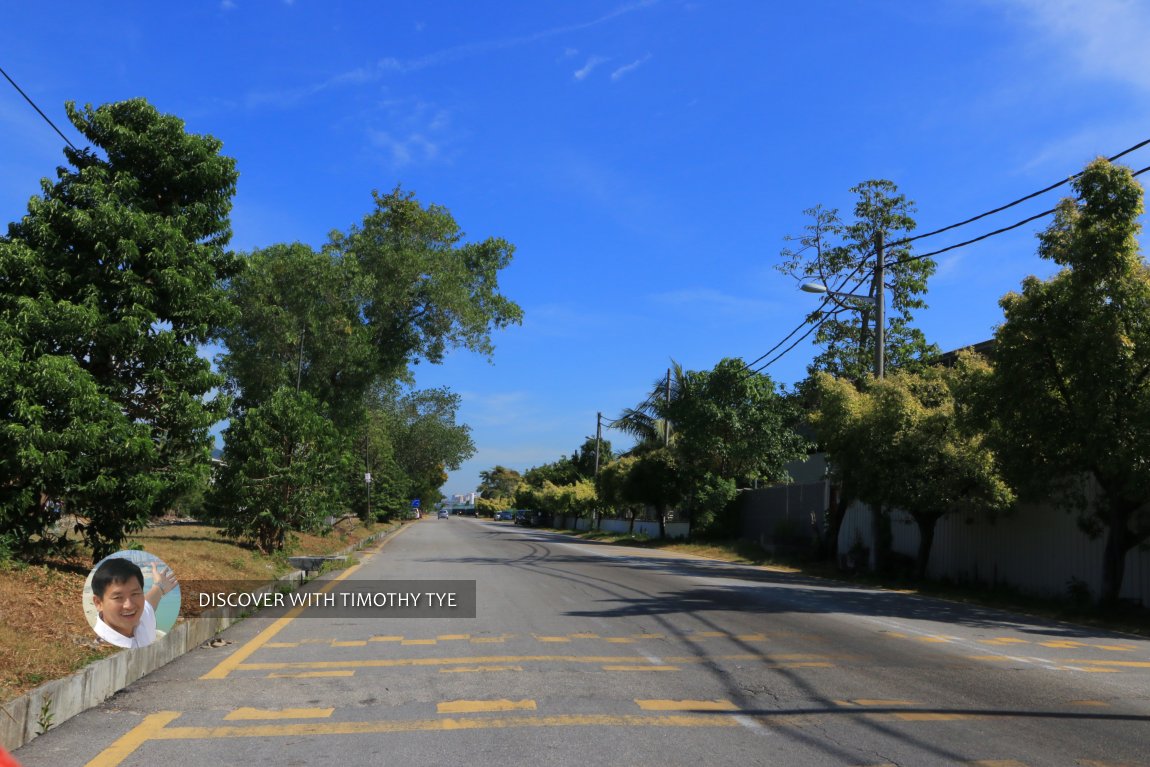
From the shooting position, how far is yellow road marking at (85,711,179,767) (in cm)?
517

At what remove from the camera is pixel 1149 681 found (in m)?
8.29

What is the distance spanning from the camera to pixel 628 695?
23.4 ft

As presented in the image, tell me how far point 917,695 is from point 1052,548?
1233 centimetres

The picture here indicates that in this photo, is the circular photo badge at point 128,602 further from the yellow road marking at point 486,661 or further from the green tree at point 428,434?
the green tree at point 428,434

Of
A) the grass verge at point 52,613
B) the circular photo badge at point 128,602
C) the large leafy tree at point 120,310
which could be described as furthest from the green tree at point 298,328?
the circular photo badge at point 128,602

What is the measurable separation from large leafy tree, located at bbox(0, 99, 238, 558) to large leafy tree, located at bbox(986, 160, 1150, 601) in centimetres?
1267

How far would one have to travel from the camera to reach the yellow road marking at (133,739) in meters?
5.17

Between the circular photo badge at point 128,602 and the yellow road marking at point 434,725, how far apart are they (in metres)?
2.23

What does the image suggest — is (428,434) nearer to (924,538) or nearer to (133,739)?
(924,538)

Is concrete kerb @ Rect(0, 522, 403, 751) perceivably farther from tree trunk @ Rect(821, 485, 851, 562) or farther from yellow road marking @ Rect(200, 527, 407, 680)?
tree trunk @ Rect(821, 485, 851, 562)

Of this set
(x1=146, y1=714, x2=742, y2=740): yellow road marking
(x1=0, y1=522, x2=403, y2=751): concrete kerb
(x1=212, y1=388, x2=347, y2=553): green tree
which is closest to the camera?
(x1=0, y1=522, x2=403, y2=751): concrete kerb

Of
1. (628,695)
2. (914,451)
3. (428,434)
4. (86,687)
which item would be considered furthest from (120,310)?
(428,434)

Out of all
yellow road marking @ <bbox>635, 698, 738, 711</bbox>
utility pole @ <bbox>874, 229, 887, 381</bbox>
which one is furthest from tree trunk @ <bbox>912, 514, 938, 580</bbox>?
yellow road marking @ <bbox>635, 698, 738, 711</bbox>

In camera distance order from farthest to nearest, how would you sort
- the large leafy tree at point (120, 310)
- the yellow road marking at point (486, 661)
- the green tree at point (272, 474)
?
the green tree at point (272, 474) < the large leafy tree at point (120, 310) < the yellow road marking at point (486, 661)
